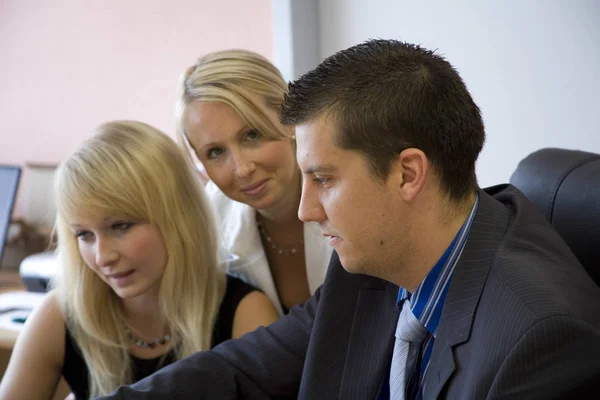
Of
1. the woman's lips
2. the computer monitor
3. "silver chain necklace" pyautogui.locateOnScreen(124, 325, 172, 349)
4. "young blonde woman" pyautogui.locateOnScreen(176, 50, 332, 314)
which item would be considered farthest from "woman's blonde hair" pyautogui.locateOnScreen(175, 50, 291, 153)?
the computer monitor

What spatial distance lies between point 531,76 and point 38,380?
1.34 metres

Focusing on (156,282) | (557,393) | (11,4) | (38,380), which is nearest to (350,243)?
(557,393)

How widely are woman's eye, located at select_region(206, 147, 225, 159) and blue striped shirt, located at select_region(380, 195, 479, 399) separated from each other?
73cm

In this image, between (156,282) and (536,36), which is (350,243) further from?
(536,36)

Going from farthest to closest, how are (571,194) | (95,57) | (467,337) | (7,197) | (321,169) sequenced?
(95,57)
(7,197)
(571,194)
(321,169)
(467,337)

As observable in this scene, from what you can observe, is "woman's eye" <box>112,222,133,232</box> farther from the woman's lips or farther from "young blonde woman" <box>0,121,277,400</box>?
the woman's lips

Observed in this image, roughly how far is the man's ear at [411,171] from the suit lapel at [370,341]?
27 centimetres

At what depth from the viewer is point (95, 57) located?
10.9 ft

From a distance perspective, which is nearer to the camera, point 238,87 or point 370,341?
point 370,341

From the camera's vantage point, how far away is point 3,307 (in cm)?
244

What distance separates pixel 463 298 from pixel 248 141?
32.0 inches

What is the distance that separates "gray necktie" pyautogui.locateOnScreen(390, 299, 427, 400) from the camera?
3.72ft

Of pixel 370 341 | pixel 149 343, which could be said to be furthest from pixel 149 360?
pixel 370 341

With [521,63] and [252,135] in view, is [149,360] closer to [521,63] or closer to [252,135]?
[252,135]
